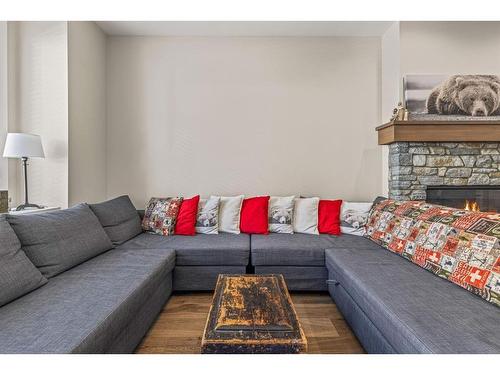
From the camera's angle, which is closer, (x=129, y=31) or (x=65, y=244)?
(x=65, y=244)

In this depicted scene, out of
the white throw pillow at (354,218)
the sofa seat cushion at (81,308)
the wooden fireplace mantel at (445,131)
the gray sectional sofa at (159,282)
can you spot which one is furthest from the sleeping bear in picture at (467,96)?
the sofa seat cushion at (81,308)

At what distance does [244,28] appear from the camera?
335 cm

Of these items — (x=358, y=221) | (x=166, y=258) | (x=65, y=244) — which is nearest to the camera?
(x=65, y=244)

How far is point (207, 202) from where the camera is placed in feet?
10.5

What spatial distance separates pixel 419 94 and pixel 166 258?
9.90ft

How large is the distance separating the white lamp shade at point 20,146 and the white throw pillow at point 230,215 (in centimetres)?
168

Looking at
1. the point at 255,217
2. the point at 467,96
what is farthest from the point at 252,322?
the point at 467,96

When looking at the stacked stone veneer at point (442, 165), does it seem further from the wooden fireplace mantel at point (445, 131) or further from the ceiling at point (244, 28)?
the ceiling at point (244, 28)

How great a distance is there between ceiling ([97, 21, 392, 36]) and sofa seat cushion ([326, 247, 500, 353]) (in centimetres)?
260

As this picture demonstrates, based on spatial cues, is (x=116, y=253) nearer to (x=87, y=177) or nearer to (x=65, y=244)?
(x=65, y=244)

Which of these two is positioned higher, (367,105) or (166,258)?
(367,105)

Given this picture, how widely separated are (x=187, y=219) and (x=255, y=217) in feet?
2.24

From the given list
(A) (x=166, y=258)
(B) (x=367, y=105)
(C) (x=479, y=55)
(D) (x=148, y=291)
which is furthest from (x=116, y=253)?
(C) (x=479, y=55)
